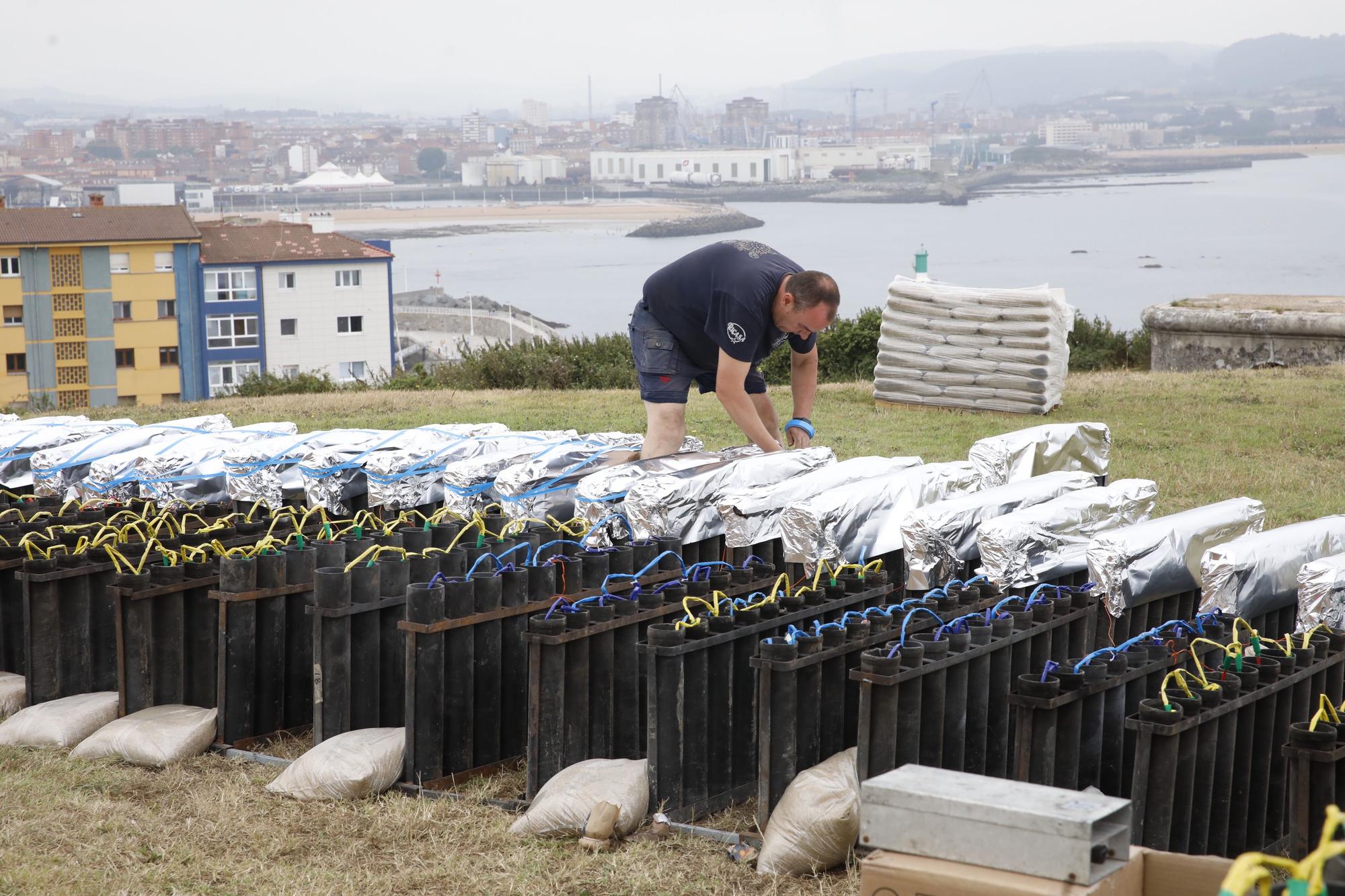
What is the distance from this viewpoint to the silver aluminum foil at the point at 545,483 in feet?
17.1

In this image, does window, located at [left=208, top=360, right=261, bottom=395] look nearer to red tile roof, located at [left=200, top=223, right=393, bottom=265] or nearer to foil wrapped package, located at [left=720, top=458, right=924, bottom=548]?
red tile roof, located at [left=200, top=223, right=393, bottom=265]

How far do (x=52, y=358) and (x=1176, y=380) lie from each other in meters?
57.7

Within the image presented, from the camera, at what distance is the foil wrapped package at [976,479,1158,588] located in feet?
13.7

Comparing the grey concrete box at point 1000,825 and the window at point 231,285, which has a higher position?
the grey concrete box at point 1000,825

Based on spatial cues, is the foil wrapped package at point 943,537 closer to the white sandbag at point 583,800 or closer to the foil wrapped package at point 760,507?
the foil wrapped package at point 760,507

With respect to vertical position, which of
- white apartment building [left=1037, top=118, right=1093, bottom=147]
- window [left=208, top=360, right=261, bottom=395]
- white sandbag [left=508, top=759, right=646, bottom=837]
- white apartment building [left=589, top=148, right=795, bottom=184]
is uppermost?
white apartment building [left=1037, top=118, right=1093, bottom=147]

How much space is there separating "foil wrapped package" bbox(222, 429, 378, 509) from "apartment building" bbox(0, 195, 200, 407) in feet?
181

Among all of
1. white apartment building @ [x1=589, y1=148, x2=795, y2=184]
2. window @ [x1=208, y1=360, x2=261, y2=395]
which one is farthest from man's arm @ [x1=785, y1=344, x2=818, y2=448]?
white apartment building @ [x1=589, y1=148, x2=795, y2=184]

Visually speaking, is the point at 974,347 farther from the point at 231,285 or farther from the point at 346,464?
the point at 231,285

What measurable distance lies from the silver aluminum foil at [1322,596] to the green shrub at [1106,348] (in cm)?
1375

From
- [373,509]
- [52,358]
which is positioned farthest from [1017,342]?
[52,358]

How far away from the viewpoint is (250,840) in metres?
3.51

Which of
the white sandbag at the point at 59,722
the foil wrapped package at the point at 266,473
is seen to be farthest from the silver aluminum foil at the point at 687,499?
the white sandbag at the point at 59,722

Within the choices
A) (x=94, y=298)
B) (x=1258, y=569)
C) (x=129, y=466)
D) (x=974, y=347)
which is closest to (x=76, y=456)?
(x=129, y=466)
